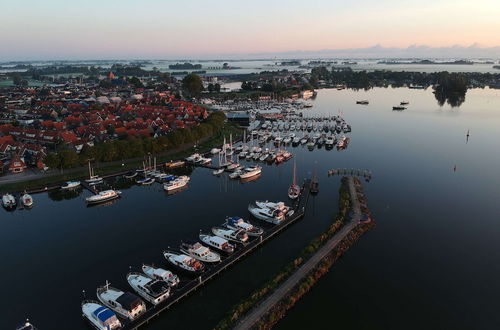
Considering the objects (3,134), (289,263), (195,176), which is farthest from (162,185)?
(3,134)

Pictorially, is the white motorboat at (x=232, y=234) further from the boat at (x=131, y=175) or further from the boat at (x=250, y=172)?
the boat at (x=131, y=175)

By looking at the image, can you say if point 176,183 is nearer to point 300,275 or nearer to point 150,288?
point 150,288

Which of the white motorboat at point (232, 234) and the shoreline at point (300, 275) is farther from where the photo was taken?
the white motorboat at point (232, 234)

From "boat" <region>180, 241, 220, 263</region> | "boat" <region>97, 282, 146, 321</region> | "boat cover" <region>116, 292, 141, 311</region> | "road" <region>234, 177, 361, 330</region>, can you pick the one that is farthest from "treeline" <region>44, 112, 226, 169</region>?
"road" <region>234, 177, 361, 330</region>

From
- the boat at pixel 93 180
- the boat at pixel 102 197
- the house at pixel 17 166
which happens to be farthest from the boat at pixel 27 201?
the house at pixel 17 166

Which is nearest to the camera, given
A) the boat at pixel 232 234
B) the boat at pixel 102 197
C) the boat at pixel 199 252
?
the boat at pixel 199 252

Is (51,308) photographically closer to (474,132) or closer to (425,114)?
(474,132)

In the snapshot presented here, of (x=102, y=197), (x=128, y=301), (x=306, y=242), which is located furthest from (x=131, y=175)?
(x=128, y=301)

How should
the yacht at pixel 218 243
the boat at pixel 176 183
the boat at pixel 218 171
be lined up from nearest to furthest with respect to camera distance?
1. the yacht at pixel 218 243
2. the boat at pixel 176 183
3. the boat at pixel 218 171
